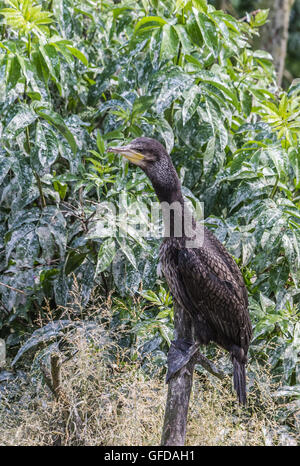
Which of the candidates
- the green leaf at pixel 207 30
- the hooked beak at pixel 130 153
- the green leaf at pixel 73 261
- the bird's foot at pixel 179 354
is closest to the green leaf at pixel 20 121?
the hooked beak at pixel 130 153

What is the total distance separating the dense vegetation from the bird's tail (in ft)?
1.49

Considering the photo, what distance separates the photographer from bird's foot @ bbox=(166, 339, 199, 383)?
2.86 meters

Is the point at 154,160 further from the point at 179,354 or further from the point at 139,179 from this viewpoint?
the point at 179,354

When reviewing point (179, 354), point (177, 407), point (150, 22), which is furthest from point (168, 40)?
point (177, 407)

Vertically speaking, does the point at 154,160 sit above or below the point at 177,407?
above

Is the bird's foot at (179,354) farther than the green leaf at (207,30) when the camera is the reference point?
No

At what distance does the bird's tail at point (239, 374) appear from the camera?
3.03 m

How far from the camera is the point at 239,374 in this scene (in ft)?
10.0

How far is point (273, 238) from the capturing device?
11.7 ft

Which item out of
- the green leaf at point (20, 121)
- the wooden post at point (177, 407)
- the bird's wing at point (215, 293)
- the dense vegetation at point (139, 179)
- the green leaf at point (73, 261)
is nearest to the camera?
the wooden post at point (177, 407)

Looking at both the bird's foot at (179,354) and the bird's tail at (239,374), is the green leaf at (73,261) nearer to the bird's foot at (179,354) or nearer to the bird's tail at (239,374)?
the bird's foot at (179,354)

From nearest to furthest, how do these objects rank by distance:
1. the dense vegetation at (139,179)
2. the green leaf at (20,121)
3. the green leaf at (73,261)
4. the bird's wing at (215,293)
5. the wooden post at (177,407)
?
1. the wooden post at (177,407)
2. the bird's wing at (215,293)
3. the green leaf at (20,121)
4. the dense vegetation at (139,179)
5. the green leaf at (73,261)

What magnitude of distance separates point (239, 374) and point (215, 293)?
1.27ft
